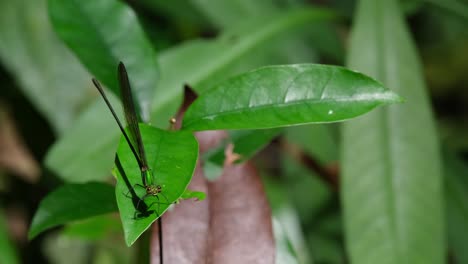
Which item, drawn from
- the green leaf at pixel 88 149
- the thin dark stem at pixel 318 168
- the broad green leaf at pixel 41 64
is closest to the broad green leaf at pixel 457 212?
the thin dark stem at pixel 318 168

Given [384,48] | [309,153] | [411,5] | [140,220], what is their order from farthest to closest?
[411,5], [309,153], [384,48], [140,220]

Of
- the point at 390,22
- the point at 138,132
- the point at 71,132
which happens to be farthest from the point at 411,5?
the point at 138,132

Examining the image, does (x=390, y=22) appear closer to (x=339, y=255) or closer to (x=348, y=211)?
(x=348, y=211)

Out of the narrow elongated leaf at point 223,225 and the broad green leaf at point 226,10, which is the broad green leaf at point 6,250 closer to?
→ the narrow elongated leaf at point 223,225

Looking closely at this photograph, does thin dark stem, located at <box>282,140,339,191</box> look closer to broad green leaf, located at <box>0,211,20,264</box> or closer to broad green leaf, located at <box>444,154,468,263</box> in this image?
broad green leaf, located at <box>444,154,468,263</box>

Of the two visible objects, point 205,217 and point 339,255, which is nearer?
point 205,217

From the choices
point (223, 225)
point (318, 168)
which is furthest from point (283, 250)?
point (318, 168)
